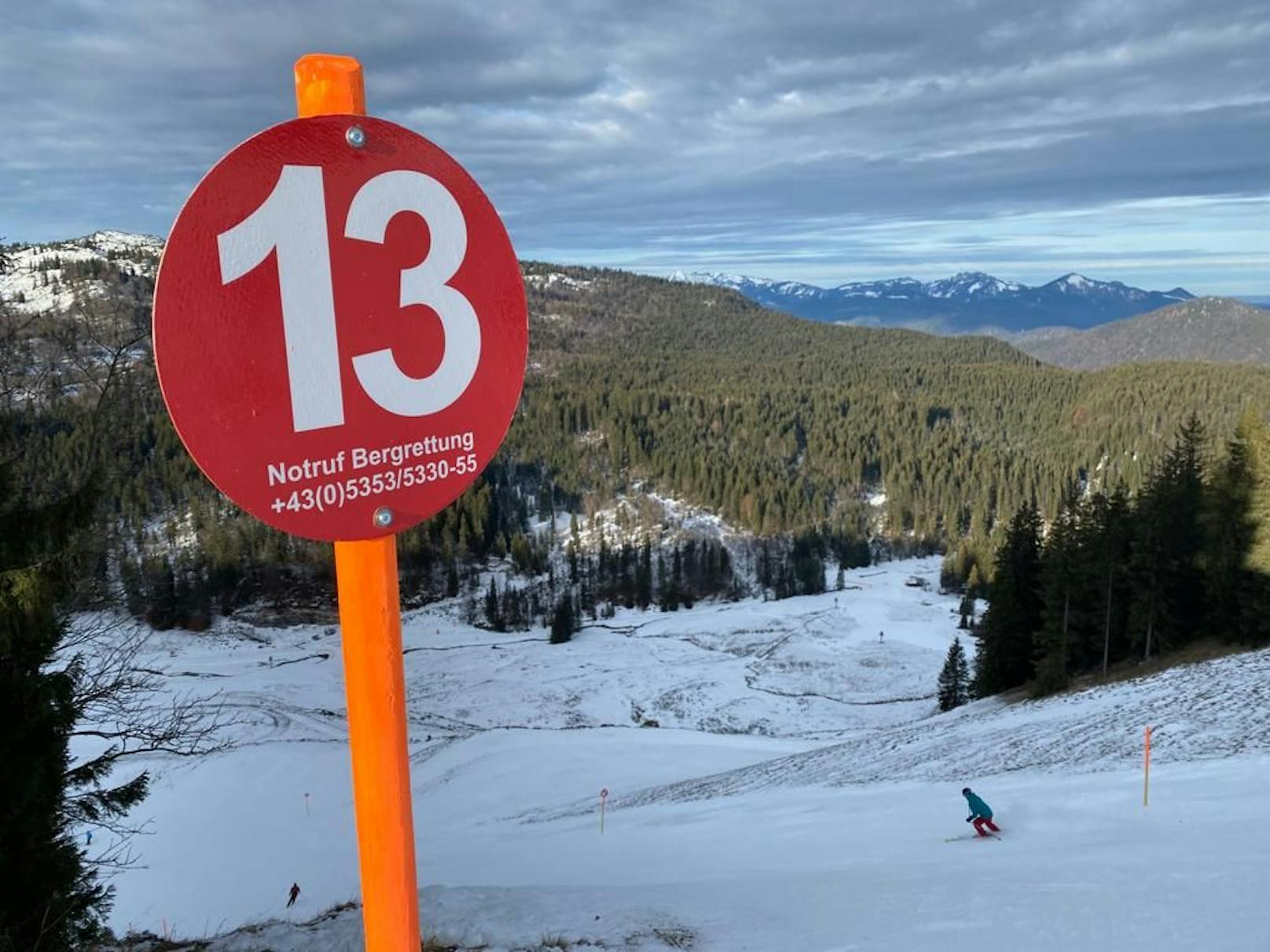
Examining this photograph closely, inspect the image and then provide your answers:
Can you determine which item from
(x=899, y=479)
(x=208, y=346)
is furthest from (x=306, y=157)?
(x=899, y=479)

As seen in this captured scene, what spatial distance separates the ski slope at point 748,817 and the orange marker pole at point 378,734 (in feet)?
14.3

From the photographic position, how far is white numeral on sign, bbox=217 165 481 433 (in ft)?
5.04

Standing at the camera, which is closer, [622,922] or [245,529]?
[622,922]

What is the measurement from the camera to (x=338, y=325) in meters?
1.60

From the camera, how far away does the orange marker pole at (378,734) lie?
5.81 ft

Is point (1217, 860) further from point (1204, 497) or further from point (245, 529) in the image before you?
point (245, 529)

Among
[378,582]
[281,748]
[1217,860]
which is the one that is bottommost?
[281,748]

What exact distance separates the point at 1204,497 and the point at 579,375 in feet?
550

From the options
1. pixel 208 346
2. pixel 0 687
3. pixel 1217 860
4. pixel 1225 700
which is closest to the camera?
pixel 208 346

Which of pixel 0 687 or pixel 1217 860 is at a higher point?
pixel 0 687

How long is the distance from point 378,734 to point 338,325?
0.89 metres

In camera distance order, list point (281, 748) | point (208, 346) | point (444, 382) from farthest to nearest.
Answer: point (281, 748), point (444, 382), point (208, 346)

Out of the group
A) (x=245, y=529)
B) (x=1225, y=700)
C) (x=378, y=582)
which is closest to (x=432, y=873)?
(x=378, y=582)

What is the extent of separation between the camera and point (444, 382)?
1757 millimetres
